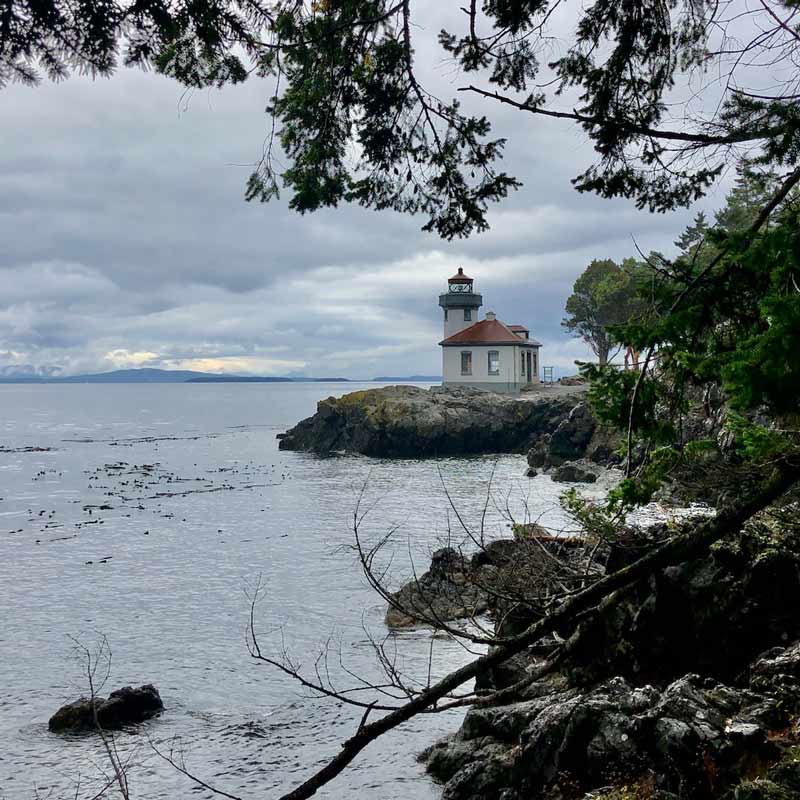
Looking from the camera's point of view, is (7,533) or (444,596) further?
(7,533)

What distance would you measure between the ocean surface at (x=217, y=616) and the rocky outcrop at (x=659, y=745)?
2.79 meters

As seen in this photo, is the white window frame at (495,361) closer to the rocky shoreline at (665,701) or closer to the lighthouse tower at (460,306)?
the lighthouse tower at (460,306)

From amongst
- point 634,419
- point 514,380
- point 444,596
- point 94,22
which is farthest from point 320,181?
point 514,380

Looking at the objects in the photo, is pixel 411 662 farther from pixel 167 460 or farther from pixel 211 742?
pixel 167 460

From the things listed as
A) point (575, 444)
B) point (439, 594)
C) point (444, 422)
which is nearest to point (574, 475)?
point (575, 444)

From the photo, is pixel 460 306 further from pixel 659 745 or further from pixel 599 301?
pixel 659 745

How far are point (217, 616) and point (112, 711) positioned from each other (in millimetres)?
6617

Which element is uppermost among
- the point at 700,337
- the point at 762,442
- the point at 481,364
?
the point at 481,364

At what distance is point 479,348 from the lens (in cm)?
6919

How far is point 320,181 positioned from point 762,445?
505 centimetres

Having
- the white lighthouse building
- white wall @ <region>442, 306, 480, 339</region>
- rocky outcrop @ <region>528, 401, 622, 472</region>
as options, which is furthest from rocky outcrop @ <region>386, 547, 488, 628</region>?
white wall @ <region>442, 306, 480, 339</region>

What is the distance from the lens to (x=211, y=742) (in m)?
12.6

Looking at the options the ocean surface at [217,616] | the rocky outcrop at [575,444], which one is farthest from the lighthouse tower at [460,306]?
the ocean surface at [217,616]

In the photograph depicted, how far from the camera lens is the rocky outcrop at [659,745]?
6289 millimetres
